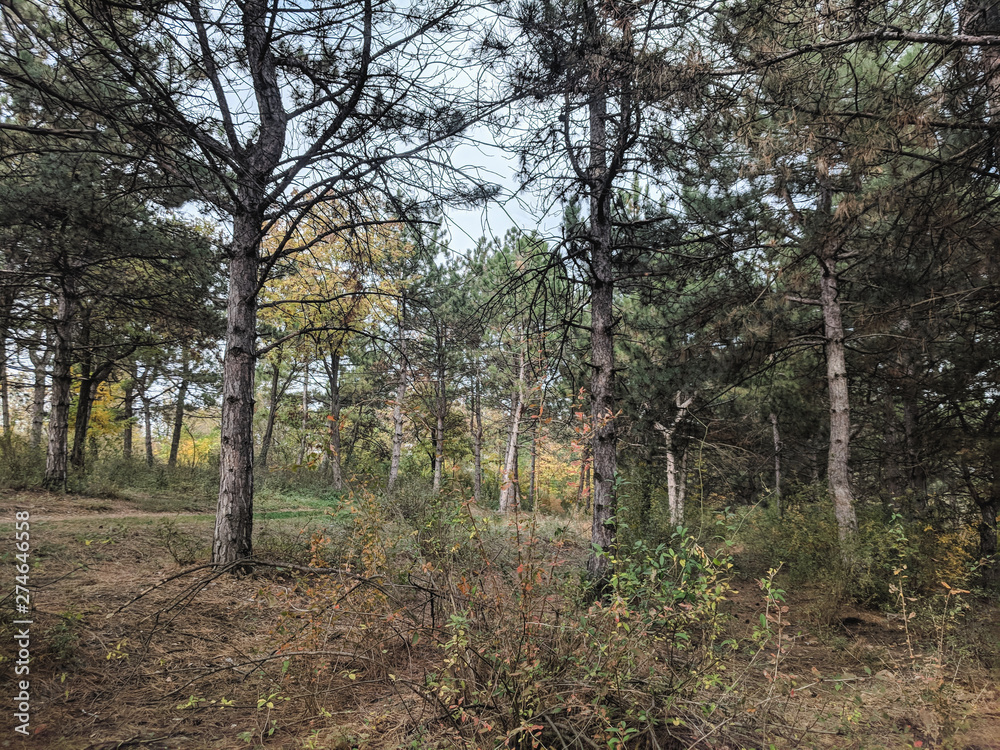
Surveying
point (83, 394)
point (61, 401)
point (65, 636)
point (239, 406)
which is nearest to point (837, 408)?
point (239, 406)

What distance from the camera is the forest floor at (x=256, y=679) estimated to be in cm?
281

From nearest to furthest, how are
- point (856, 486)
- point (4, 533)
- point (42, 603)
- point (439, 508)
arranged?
1. point (439, 508)
2. point (42, 603)
3. point (4, 533)
4. point (856, 486)

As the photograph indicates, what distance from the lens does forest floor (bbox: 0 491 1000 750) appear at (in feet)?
9.22

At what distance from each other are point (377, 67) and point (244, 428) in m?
4.16

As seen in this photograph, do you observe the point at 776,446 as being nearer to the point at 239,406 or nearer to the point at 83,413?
the point at 239,406

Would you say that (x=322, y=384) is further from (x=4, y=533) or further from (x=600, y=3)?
(x=600, y=3)

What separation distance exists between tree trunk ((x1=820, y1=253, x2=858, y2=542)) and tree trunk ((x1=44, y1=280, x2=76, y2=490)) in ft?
48.0

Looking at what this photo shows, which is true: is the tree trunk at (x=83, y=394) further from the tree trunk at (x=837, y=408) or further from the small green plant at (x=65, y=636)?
the tree trunk at (x=837, y=408)

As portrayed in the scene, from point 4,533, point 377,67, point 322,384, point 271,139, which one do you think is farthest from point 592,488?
point 322,384

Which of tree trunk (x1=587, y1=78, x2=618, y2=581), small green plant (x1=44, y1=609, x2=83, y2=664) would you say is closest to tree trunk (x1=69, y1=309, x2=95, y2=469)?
small green plant (x1=44, y1=609, x2=83, y2=664)

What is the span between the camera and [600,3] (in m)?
3.98

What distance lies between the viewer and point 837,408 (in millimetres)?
7926

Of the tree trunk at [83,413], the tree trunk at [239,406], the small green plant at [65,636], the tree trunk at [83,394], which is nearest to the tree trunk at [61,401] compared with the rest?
the tree trunk at [83,394]

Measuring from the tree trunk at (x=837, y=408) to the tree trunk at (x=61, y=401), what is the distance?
14.6 m
